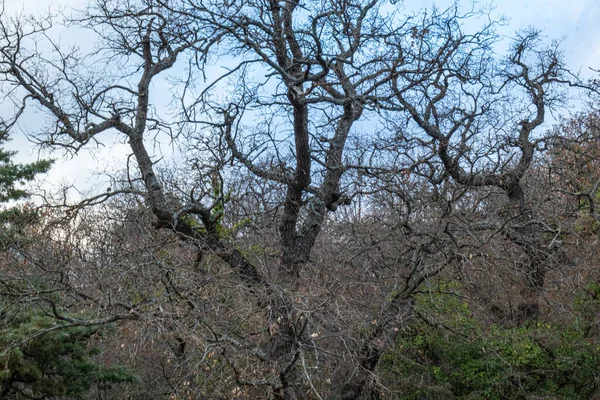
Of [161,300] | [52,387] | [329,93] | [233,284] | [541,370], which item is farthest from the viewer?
[329,93]

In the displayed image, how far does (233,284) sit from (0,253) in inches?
199

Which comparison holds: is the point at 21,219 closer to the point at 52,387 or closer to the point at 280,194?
the point at 52,387

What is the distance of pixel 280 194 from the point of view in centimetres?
1364

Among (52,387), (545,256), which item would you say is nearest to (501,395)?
(545,256)

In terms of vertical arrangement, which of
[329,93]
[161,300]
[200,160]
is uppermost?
[329,93]

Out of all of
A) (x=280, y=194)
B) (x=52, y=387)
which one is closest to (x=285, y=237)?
(x=280, y=194)

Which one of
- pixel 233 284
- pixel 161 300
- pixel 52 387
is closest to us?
pixel 161 300

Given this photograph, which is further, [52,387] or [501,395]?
[501,395]

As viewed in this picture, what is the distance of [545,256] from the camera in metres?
12.2

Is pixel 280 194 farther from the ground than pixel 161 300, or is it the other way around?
pixel 280 194

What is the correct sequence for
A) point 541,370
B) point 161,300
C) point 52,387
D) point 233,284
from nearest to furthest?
point 161,300, point 233,284, point 52,387, point 541,370

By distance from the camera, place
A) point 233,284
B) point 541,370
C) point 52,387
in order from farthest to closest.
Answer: point 541,370, point 52,387, point 233,284

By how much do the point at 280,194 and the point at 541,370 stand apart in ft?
18.1

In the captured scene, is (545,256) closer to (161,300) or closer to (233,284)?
(233,284)
